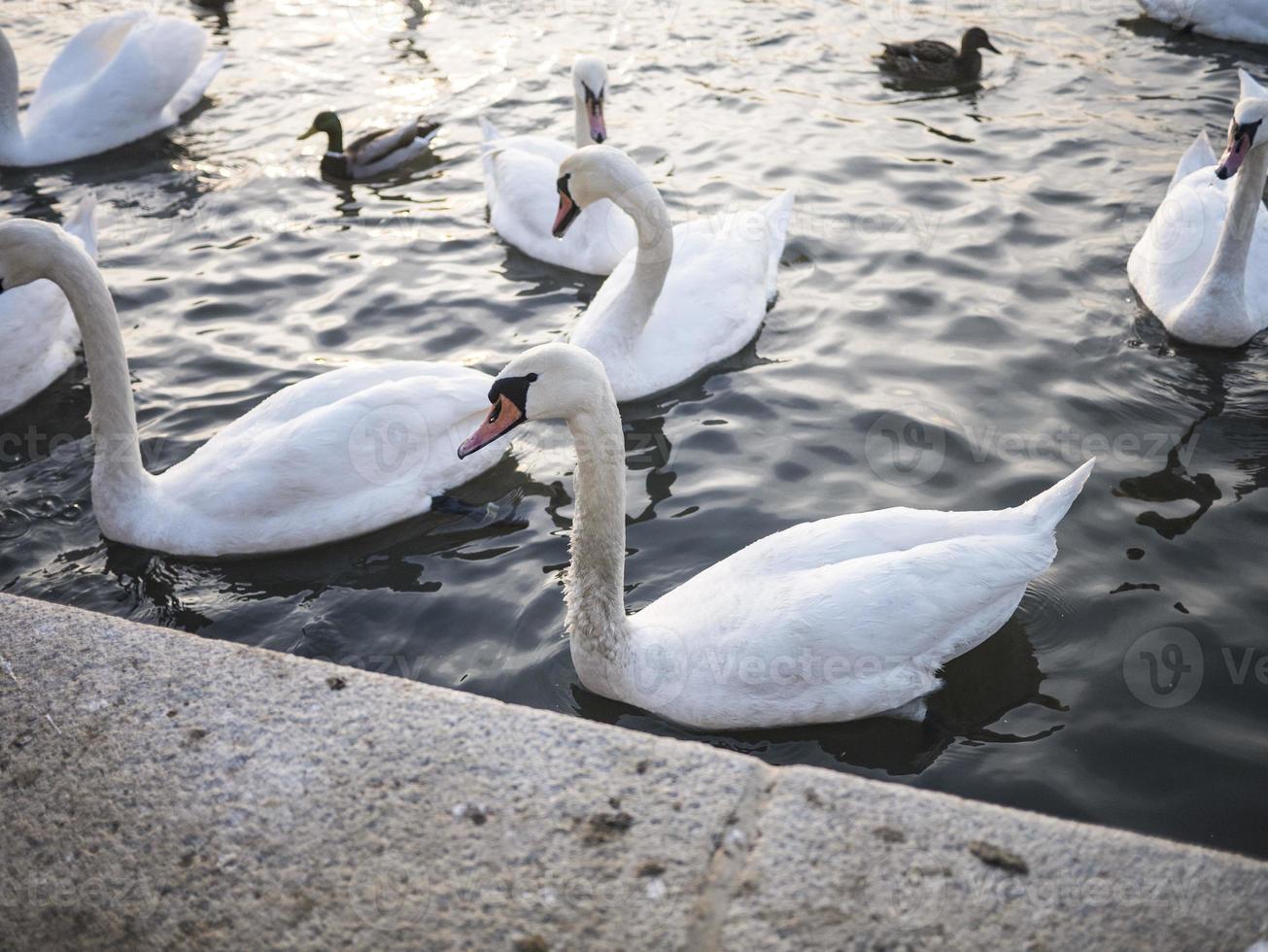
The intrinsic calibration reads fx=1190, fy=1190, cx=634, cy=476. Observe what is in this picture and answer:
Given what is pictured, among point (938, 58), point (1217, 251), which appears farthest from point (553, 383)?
point (938, 58)

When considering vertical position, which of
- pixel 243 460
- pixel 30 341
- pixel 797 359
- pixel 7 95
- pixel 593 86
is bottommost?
pixel 797 359

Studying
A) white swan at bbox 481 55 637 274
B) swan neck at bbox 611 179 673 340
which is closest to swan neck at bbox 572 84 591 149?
white swan at bbox 481 55 637 274

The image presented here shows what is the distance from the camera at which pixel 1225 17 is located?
1103 centimetres

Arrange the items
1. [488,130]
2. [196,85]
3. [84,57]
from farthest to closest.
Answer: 1. [196,85]
2. [84,57]
3. [488,130]

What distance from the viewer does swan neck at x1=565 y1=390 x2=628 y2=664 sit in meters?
4.29

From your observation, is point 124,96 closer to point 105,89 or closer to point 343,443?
point 105,89

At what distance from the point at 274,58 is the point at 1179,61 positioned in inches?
350

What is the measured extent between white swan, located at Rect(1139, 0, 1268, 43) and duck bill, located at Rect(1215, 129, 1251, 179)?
5.29 m

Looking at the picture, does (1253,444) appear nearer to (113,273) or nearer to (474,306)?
(474,306)

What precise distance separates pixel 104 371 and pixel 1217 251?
6.01 metres

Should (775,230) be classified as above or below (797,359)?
above

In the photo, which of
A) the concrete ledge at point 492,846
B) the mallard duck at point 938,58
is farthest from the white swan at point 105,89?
the concrete ledge at point 492,846

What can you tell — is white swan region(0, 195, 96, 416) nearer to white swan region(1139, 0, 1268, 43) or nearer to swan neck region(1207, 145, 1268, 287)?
swan neck region(1207, 145, 1268, 287)

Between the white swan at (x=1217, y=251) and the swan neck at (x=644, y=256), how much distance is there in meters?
3.00
